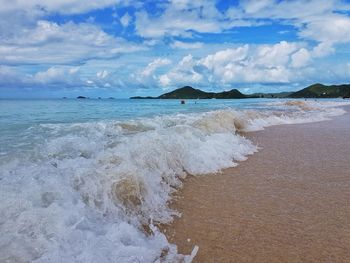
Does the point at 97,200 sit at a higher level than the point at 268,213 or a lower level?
higher

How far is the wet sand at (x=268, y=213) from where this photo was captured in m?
4.42

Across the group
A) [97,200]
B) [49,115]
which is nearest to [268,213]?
[97,200]

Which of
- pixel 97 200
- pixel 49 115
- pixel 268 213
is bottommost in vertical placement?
pixel 268 213

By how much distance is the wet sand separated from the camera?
4.42 metres

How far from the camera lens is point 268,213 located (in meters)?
5.64

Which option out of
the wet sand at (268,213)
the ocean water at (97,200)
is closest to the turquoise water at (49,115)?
the ocean water at (97,200)

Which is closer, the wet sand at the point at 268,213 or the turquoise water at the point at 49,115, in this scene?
the wet sand at the point at 268,213

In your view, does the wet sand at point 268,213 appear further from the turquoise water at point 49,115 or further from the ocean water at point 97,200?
the turquoise water at point 49,115

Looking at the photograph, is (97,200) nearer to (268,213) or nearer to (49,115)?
(268,213)

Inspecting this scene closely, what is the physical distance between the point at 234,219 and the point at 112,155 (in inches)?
106

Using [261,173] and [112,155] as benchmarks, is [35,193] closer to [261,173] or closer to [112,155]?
[112,155]

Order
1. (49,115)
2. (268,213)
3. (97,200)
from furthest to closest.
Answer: (49,115) → (268,213) → (97,200)

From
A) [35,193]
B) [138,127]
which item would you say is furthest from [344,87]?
[35,193]

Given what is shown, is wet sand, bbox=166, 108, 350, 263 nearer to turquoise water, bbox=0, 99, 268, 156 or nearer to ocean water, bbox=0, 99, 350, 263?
ocean water, bbox=0, 99, 350, 263
